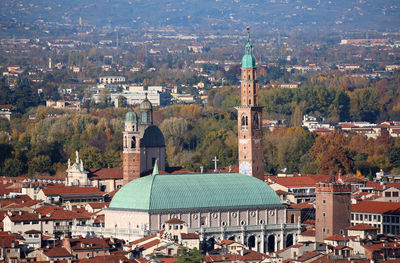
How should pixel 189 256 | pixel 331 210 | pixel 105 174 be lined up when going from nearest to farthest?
pixel 189 256 → pixel 331 210 → pixel 105 174

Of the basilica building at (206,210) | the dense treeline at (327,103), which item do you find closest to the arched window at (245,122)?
the basilica building at (206,210)

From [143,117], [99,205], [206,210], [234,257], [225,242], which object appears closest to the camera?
[234,257]

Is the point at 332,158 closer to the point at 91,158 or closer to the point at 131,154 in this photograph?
the point at 91,158

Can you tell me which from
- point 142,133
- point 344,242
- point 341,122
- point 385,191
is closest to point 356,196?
point 385,191

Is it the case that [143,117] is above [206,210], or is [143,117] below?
above

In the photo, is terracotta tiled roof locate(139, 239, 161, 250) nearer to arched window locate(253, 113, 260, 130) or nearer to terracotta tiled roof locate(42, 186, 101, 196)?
arched window locate(253, 113, 260, 130)

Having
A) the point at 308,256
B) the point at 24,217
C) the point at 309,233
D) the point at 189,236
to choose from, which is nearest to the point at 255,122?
the point at 309,233
